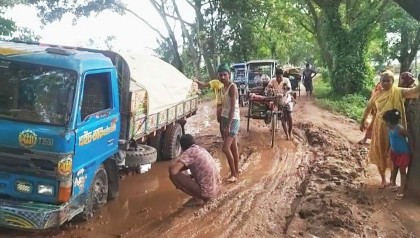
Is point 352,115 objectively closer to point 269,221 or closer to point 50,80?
point 269,221

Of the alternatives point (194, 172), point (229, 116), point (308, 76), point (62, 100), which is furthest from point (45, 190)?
point (308, 76)

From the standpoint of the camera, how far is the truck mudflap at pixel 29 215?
175 inches

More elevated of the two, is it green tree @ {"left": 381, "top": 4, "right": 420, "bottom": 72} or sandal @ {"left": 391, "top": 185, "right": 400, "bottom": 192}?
green tree @ {"left": 381, "top": 4, "right": 420, "bottom": 72}

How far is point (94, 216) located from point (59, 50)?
2114 millimetres

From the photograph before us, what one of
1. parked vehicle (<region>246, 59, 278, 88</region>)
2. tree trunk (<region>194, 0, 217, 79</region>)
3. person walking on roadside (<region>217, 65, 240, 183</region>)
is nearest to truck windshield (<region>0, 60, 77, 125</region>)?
person walking on roadside (<region>217, 65, 240, 183</region>)

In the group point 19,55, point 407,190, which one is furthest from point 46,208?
point 407,190

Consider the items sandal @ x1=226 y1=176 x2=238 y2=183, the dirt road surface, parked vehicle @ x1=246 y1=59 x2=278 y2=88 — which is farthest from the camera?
parked vehicle @ x1=246 y1=59 x2=278 y2=88

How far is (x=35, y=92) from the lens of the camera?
4.92 m

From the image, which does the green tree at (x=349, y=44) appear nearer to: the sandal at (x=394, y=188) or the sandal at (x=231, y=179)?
the sandal at (x=394, y=188)

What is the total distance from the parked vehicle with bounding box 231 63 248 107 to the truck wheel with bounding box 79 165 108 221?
12609mm

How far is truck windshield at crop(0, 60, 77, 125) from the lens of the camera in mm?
4805

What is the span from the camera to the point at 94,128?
5316 mm

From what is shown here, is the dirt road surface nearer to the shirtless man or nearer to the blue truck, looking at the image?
the blue truck

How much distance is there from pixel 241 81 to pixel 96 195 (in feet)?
47.0
